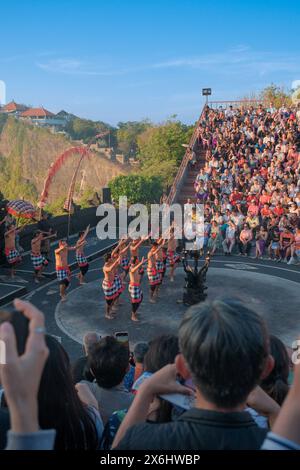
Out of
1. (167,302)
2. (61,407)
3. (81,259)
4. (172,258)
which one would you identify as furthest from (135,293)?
(61,407)

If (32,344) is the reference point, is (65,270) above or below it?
below

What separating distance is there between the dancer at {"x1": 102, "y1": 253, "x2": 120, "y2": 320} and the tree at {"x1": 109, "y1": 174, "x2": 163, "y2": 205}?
893 inches

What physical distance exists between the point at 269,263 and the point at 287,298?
3.76 metres

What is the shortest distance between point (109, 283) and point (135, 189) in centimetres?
2406

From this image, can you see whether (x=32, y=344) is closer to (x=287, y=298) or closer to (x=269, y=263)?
(x=287, y=298)

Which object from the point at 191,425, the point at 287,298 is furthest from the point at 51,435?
the point at 287,298

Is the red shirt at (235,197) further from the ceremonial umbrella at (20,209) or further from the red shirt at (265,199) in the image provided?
the ceremonial umbrella at (20,209)

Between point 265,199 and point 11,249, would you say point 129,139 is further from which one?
point 11,249

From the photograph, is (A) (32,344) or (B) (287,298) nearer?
(A) (32,344)

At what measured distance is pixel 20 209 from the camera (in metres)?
16.2

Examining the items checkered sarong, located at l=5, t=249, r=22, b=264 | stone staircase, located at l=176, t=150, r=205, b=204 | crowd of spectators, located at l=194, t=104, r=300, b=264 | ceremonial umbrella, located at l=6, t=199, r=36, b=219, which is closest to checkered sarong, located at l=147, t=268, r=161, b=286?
checkered sarong, located at l=5, t=249, r=22, b=264

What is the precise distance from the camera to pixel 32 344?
4.90 ft
